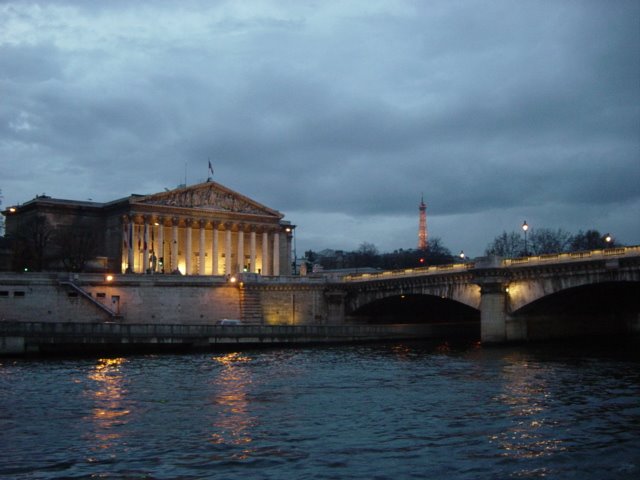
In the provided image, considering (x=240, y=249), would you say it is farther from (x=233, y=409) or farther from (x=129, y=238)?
(x=233, y=409)

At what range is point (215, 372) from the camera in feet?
167

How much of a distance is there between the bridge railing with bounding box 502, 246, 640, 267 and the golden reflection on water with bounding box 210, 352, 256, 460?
27.4 meters

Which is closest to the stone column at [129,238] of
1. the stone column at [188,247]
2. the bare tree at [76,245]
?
the bare tree at [76,245]

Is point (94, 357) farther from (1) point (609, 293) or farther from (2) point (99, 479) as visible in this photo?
(1) point (609, 293)

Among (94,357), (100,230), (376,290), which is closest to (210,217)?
(100,230)

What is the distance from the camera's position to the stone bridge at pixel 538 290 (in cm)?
6462

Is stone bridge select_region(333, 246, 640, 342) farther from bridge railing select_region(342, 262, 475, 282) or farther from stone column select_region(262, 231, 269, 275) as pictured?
stone column select_region(262, 231, 269, 275)

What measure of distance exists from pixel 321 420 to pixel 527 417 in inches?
330

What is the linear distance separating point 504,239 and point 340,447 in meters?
133

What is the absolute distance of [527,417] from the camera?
109ft

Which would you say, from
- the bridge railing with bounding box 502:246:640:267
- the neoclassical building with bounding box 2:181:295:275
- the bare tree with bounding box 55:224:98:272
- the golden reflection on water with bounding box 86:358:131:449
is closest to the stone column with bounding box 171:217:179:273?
the neoclassical building with bounding box 2:181:295:275

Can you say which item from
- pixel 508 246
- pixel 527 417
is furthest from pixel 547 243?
pixel 527 417

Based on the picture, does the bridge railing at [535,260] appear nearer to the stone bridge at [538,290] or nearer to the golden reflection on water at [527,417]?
the stone bridge at [538,290]

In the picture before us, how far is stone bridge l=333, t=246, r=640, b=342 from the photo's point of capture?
64625 millimetres
